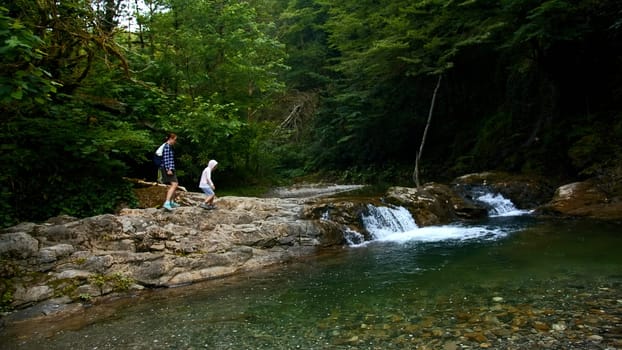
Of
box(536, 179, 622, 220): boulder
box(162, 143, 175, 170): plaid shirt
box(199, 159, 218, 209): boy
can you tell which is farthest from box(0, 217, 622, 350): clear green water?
box(536, 179, 622, 220): boulder

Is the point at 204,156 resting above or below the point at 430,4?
below

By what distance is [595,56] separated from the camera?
55.6 feet

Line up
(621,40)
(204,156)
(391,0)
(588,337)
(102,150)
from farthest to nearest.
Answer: (391,0) < (621,40) < (204,156) < (102,150) < (588,337)

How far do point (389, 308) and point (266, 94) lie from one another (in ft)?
51.5

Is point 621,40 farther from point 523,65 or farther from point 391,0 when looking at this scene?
point 391,0

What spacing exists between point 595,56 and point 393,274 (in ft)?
47.8

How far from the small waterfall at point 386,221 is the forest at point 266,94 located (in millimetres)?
4921

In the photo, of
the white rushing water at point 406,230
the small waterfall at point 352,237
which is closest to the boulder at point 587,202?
the white rushing water at point 406,230

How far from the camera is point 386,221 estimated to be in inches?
499

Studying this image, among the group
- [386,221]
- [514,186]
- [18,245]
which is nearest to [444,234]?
[386,221]

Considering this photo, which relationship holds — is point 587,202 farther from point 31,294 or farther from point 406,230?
point 31,294

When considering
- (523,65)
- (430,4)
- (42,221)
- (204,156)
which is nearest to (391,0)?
(430,4)

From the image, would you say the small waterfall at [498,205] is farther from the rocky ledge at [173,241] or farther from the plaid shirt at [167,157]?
the plaid shirt at [167,157]

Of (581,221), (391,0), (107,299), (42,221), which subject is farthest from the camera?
(391,0)
